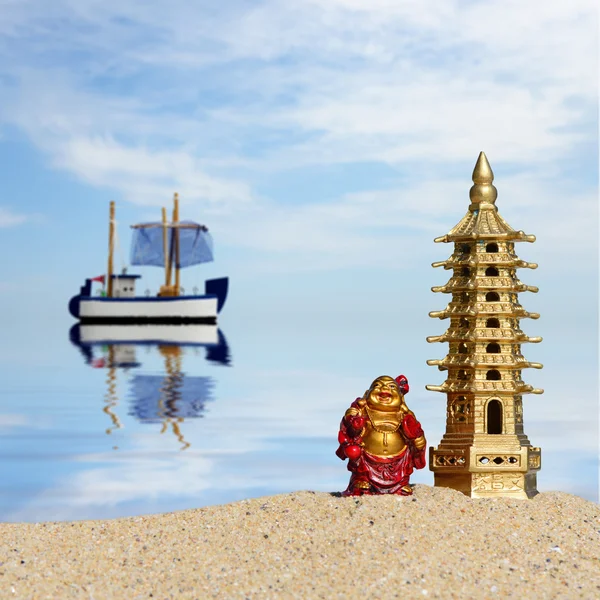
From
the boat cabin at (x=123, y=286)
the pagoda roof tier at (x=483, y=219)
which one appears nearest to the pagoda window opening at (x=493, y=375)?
the pagoda roof tier at (x=483, y=219)

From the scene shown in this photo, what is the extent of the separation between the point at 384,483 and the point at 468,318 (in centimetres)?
202

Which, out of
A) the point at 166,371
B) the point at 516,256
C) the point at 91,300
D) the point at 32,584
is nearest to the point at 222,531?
the point at 32,584

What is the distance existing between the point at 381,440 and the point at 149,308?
5854 cm

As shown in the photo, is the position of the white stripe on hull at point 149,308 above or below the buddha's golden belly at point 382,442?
above

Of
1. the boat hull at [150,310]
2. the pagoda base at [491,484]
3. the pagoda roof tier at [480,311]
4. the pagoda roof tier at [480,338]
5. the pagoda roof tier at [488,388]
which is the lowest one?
the pagoda base at [491,484]

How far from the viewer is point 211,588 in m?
7.30

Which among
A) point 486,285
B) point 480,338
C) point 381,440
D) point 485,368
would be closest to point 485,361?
point 485,368

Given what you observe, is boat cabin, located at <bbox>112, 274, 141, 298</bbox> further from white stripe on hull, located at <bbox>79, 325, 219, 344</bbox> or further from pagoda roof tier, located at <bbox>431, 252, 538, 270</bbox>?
pagoda roof tier, located at <bbox>431, 252, 538, 270</bbox>

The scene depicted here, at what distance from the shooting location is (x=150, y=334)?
5509cm

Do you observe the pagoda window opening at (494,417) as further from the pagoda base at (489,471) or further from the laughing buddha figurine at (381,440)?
the laughing buddha figurine at (381,440)

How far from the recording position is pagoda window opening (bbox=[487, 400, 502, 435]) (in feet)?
30.8

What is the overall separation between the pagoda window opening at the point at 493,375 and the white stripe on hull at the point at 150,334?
120ft

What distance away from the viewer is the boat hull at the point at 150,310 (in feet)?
214

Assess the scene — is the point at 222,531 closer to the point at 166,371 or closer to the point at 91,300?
the point at 166,371
